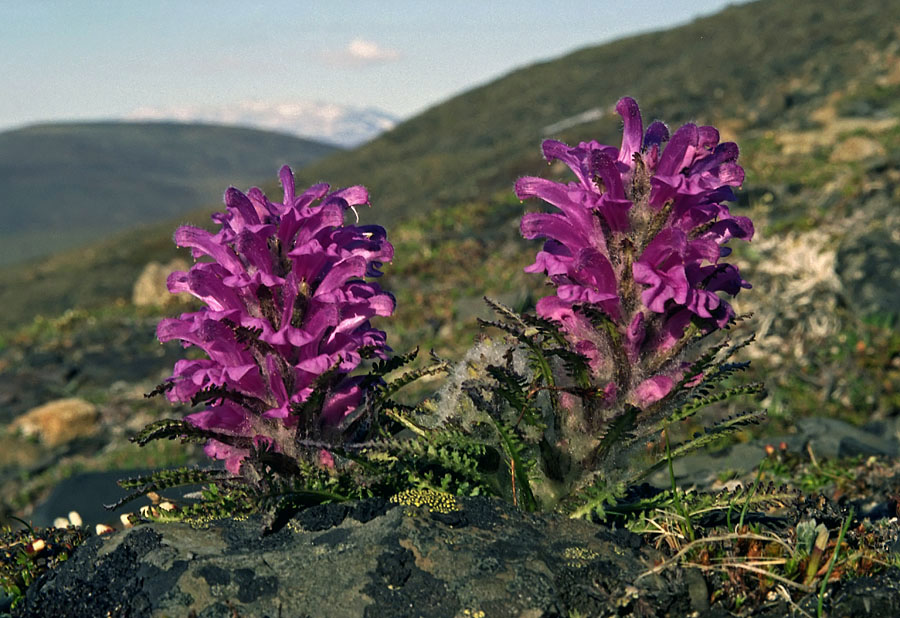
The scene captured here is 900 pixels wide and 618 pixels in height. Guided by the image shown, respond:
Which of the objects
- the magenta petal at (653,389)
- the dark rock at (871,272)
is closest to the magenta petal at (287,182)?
the magenta petal at (653,389)

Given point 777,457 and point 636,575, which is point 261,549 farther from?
point 777,457

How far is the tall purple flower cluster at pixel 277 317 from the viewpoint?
3725 millimetres

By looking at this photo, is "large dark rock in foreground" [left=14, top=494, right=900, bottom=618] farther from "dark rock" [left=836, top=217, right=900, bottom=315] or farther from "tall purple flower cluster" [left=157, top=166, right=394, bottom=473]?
"dark rock" [left=836, top=217, right=900, bottom=315]

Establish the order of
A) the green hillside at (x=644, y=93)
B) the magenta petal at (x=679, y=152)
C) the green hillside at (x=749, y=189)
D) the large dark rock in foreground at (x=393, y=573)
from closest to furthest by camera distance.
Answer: the large dark rock in foreground at (x=393, y=573) → the magenta petal at (x=679, y=152) → the green hillside at (x=749, y=189) → the green hillside at (x=644, y=93)

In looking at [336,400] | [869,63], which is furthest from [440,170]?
[336,400]

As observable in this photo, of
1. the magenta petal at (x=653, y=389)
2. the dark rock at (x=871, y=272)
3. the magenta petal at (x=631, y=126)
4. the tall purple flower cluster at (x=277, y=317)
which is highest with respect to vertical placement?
the magenta petal at (x=631, y=126)

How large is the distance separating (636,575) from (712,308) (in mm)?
1129

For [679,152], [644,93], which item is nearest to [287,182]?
[679,152]

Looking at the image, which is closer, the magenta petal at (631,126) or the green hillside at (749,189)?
the magenta petal at (631,126)

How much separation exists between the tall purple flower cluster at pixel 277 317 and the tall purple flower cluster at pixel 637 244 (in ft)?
2.75

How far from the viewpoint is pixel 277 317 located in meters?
3.81

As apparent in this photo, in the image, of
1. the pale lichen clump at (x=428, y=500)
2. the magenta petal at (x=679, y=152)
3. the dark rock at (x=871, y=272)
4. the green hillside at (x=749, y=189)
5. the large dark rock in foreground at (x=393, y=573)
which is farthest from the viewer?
the green hillside at (x=749, y=189)

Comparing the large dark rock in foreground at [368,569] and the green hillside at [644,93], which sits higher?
the green hillside at [644,93]

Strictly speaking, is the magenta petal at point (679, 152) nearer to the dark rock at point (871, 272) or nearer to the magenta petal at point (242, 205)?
the magenta petal at point (242, 205)
